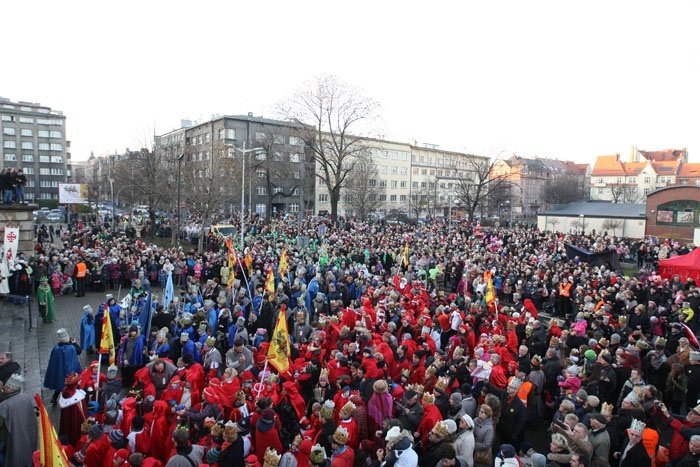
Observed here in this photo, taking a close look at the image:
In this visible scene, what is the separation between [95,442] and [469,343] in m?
7.14

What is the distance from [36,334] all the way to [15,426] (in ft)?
27.7

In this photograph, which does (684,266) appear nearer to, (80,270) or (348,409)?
(348,409)

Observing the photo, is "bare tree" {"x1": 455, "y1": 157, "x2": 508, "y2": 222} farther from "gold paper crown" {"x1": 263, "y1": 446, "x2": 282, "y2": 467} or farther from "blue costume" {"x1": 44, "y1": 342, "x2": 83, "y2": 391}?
"gold paper crown" {"x1": 263, "y1": 446, "x2": 282, "y2": 467}

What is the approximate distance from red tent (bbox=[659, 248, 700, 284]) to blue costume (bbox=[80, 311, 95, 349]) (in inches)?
798

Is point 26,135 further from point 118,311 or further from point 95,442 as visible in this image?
point 95,442

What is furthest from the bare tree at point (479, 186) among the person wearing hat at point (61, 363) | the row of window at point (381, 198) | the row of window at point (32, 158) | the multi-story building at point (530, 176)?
the row of window at point (32, 158)

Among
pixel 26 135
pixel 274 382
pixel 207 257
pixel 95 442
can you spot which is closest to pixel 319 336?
pixel 274 382

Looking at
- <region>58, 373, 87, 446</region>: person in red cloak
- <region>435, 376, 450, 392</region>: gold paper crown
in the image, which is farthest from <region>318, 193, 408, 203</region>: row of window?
<region>435, 376, 450, 392</region>: gold paper crown

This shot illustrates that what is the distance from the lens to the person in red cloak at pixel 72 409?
6707mm

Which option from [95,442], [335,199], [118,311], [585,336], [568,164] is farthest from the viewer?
[568,164]

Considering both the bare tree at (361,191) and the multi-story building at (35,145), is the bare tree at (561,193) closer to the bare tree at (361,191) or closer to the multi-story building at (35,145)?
the bare tree at (361,191)

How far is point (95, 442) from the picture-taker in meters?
5.23

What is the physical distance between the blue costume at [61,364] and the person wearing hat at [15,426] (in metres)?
2.40

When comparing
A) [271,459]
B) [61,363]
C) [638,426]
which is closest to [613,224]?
[638,426]
